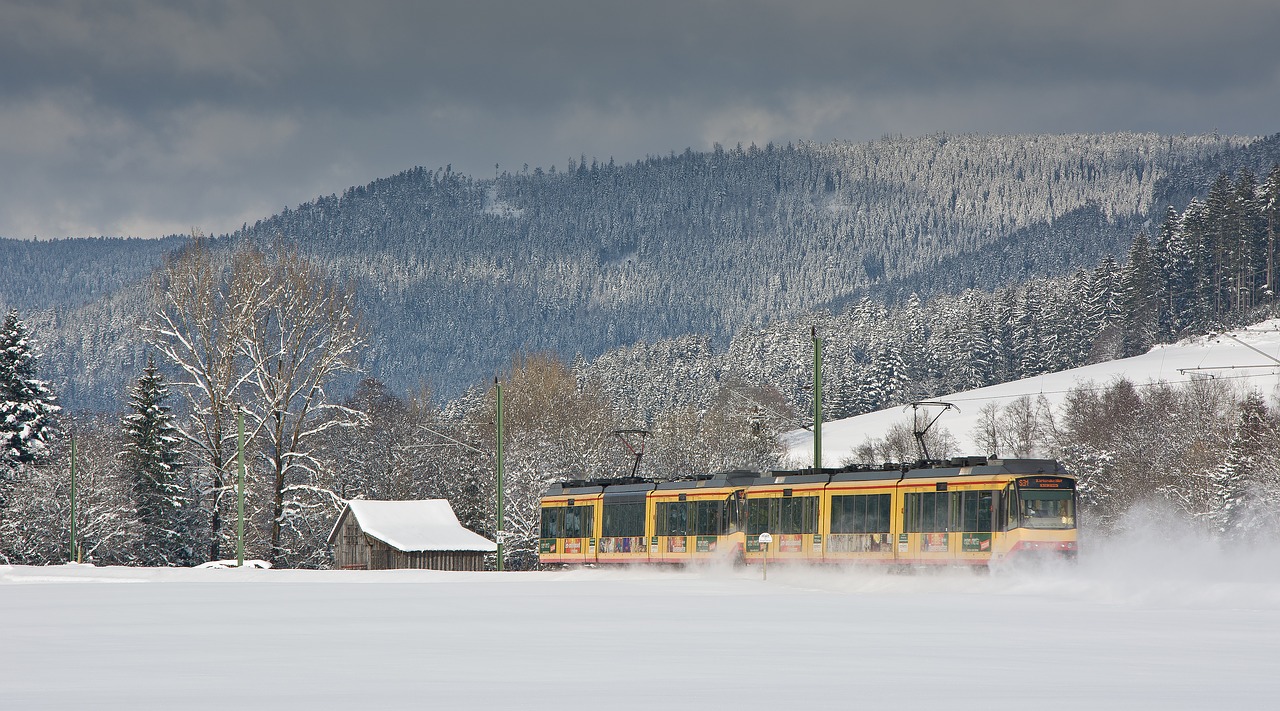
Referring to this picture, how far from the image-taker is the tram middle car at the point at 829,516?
36.8m

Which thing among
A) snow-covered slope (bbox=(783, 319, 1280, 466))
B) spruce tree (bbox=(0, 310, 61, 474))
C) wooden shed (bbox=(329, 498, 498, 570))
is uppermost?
snow-covered slope (bbox=(783, 319, 1280, 466))

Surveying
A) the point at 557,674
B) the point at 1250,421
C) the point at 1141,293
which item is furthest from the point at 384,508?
the point at 1141,293

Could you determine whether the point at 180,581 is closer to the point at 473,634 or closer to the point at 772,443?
the point at 473,634

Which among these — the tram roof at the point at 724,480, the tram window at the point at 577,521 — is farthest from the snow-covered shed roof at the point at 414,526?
the tram roof at the point at 724,480

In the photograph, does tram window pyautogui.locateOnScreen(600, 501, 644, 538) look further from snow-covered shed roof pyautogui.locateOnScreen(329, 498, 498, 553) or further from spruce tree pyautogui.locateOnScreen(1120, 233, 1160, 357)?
spruce tree pyautogui.locateOnScreen(1120, 233, 1160, 357)

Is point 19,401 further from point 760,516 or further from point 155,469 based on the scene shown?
point 760,516

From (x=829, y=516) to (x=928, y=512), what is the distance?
14.2 ft

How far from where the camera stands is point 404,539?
262 feet

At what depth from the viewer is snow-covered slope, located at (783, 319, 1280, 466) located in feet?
413

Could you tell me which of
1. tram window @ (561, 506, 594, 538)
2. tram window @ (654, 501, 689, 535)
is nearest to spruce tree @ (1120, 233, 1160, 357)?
tram window @ (561, 506, 594, 538)

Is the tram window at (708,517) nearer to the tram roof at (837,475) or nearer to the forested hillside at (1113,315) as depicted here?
the tram roof at (837,475)

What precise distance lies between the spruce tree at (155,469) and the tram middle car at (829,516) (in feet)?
99.7

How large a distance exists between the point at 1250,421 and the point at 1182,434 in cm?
2102

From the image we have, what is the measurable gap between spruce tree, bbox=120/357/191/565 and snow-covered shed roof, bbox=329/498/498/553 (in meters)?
9.32
